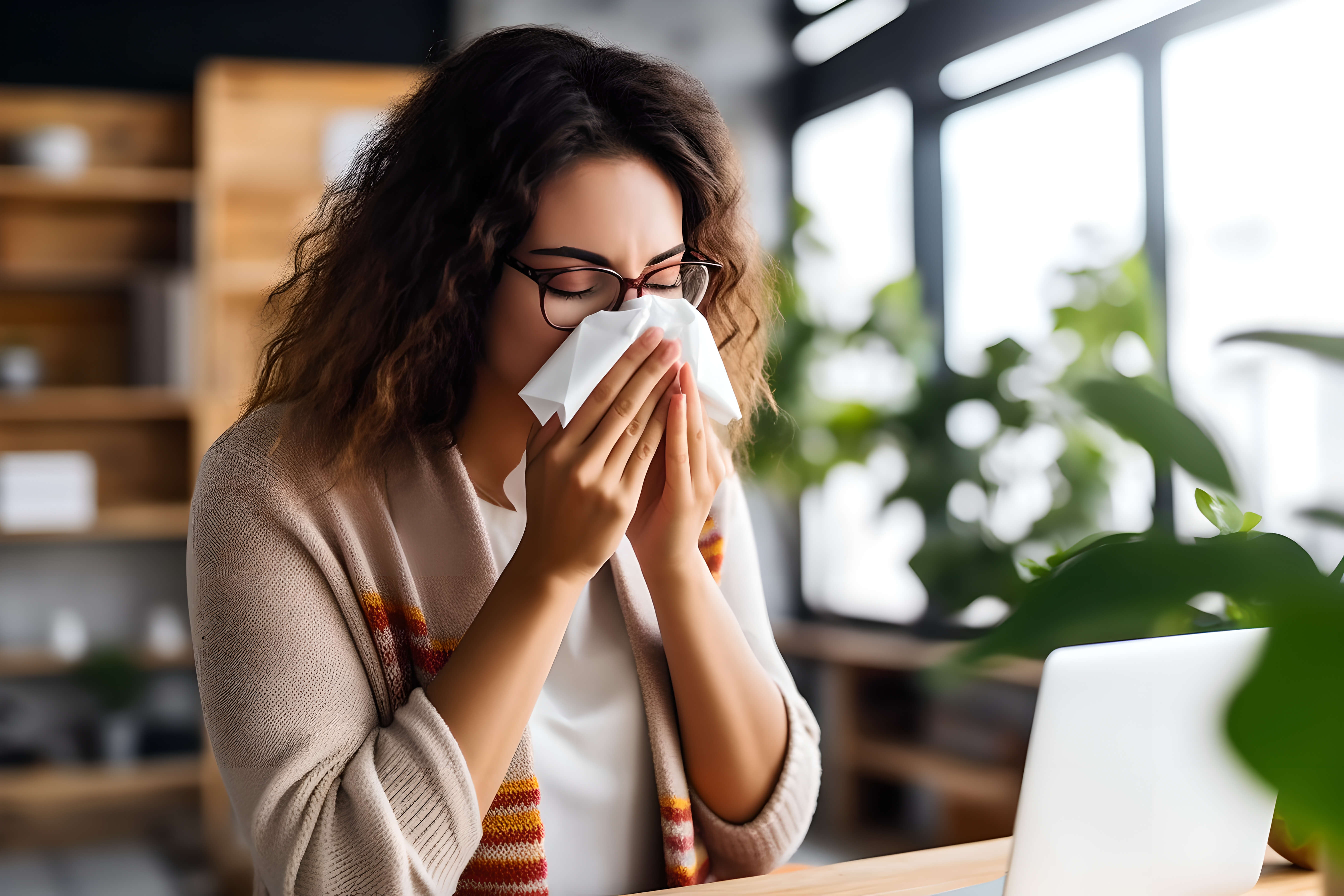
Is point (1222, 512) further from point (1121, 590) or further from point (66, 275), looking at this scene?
point (66, 275)

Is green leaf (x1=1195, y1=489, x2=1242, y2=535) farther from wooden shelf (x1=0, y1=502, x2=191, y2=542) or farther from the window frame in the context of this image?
wooden shelf (x1=0, y1=502, x2=191, y2=542)

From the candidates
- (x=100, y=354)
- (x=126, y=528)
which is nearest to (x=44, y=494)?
(x=126, y=528)

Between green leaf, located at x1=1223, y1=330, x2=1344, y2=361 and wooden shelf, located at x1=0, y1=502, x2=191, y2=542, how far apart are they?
2.98 metres

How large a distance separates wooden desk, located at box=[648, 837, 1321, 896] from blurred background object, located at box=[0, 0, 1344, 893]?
147cm

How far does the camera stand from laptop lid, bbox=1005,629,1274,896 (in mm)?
656

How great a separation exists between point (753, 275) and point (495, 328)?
0.37 m

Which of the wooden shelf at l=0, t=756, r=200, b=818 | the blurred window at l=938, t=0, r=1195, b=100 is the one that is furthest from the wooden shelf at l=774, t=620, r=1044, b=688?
the wooden shelf at l=0, t=756, r=200, b=818

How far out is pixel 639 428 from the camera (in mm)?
964

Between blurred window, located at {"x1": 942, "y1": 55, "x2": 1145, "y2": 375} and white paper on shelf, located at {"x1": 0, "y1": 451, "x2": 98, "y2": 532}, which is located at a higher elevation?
blurred window, located at {"x1": 942, "y1": 55, "x2": 1145, "y2": 375}

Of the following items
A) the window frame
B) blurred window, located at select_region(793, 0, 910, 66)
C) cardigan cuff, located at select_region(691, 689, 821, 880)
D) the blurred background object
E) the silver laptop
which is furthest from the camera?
blurred window, located at select_region(793, 0, 910, 66)

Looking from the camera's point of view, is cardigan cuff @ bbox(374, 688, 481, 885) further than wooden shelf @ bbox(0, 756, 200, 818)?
No

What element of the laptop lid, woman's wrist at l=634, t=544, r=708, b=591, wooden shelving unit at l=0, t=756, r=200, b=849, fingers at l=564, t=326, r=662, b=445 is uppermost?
fingers at l=564, t=326, r=662, b=445

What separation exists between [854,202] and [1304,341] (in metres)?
3.14

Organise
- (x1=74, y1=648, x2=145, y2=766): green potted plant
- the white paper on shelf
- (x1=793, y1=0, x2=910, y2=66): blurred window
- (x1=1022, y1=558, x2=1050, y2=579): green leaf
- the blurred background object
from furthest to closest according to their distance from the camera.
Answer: (x1=793, y1=0, x2=910, y2=66): blurred window, (x1=74, y1=648, x2=145, y2=766): green potted plant, the white paper on shelf, the blurred background object, (x1=1022, y1=558, x2=1050, y2=579): green leaf
